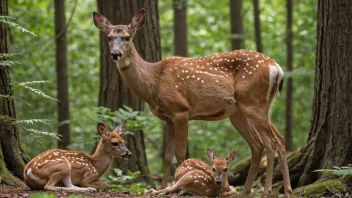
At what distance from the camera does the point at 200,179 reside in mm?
7797

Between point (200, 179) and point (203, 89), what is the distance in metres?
1.33

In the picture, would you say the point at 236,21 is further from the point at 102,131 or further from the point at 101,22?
the point at 102,131

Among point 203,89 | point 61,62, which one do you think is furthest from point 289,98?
point 203,89

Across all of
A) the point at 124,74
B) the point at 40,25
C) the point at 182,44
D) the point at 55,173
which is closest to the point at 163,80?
the point at 124,74

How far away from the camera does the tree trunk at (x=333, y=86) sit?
27.2ft

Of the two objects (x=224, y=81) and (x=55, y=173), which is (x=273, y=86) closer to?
(x=224, y=81)

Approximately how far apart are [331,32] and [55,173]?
13.3 ft

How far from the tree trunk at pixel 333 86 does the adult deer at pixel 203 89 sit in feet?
1.93

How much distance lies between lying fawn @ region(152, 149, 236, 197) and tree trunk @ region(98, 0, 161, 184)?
234 cm

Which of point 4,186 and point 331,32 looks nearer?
point 4,186

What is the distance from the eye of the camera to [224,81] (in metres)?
8.48

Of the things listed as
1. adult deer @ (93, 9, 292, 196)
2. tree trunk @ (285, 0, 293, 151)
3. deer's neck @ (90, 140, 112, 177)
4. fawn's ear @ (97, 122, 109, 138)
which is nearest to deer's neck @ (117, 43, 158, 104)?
adult deer @ (93, 9, 292, 196)

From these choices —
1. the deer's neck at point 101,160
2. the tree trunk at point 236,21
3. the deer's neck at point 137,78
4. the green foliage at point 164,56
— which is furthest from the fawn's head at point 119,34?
the tree trunk at point 236,21

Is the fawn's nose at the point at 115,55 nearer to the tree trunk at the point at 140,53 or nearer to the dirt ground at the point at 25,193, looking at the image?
the dirt ground at the point at 25,193
